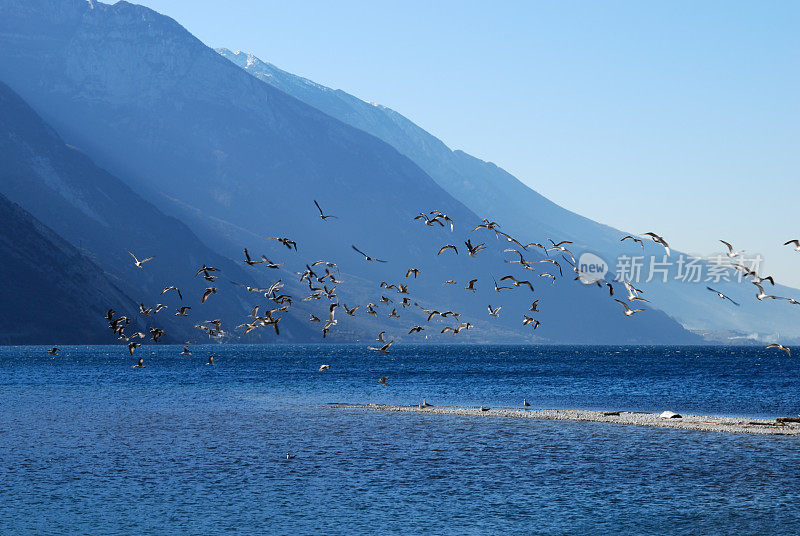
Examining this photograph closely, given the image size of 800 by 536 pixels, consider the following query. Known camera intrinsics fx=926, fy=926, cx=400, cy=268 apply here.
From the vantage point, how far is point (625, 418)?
242 ft

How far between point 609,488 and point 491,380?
105345mm

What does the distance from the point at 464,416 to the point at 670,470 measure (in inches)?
1247

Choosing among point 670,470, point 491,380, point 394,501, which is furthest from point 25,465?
point 491,380

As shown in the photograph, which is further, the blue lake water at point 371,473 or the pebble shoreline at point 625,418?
the pebble shoreline at point 625,418

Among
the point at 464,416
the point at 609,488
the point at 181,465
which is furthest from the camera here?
the point at 464,416

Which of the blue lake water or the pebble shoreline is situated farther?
the pebble shoreline

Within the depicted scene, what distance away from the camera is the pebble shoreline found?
2549 inches

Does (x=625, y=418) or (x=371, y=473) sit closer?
(x=371, y=473)

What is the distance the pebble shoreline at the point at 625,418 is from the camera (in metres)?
64.8

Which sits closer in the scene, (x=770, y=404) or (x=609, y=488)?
(x=609, y=488)

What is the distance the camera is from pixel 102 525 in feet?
113

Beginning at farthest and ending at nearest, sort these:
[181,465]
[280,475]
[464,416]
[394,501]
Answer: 1. [464,416]
2. [181,465]
3. [280,475]
4. [394,501]

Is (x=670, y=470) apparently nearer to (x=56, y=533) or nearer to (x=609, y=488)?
(x=609, y=488)

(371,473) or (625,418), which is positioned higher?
(625,418)
